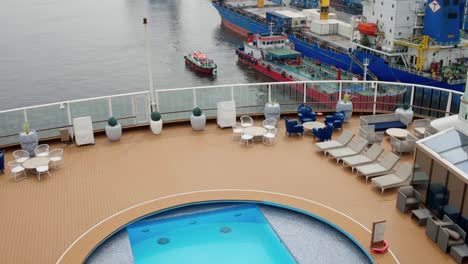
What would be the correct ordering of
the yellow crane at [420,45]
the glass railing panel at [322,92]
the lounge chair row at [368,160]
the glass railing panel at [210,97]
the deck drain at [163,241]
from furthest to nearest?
the yellow crane at [420,45] → the glass railing panel at [322,92] → the glass railing panel at [210,97] → the lounge chair row at [368,160] → the deck drain at [163,241]

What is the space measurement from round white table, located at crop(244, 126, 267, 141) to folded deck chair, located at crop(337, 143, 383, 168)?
2674 mm

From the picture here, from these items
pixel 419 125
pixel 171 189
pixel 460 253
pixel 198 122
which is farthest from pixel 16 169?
pixel 419 125

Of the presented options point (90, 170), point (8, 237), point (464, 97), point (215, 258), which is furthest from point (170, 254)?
point (464, 97)

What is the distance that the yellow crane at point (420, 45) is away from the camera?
3847 centimetres

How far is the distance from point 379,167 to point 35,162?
8860 millimetres

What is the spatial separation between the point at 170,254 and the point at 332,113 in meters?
8.68

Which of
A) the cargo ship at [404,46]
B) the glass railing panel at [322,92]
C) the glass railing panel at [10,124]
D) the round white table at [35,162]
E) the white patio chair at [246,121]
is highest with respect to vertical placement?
the white patio chair at [246,121]

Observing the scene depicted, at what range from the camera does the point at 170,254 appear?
34.3ft

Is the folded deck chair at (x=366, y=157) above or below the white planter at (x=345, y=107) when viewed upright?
below

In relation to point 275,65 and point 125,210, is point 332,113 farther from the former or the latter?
point 275,65

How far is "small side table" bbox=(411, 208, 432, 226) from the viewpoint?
10.8m

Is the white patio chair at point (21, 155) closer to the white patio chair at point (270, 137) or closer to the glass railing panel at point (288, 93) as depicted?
the white patio chair at point (270, 137)

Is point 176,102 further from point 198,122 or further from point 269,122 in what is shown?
point 269,122

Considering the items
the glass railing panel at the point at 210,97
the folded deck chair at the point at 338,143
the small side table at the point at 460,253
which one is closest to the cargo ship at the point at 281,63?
the glass railing panel at the point at 210,97
